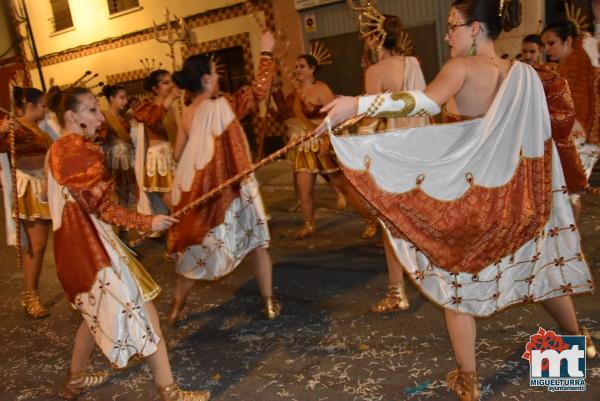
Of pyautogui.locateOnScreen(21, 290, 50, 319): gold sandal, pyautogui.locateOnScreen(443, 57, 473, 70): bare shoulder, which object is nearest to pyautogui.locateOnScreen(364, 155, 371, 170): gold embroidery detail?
pyautogui.locateOnScreen(443, 57, 473, 70): bare shoulder

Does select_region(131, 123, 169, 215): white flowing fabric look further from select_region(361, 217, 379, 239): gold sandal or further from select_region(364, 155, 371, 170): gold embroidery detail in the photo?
select_region(364, 155, 371, 170): gold embroidery detail

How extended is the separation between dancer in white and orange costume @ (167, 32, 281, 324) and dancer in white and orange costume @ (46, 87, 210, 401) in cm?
92

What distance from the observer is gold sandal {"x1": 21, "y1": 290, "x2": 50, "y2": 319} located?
14.7 ft

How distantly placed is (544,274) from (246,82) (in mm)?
9467

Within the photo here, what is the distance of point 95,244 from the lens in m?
2.59

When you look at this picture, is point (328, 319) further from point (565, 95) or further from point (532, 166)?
point (565, 95)

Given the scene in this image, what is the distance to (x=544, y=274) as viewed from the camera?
2.51 meters

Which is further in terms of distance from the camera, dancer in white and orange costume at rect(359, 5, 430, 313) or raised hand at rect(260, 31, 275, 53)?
raised hand at rect(260, 31, 275, 53)

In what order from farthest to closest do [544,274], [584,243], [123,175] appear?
[123,175] → [584,243] → [544,274]

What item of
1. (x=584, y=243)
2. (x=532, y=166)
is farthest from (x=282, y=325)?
(x=584, y=243)

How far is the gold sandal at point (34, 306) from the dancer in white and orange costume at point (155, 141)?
162 cm

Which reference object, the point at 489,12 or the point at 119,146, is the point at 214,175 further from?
the point at 119,146

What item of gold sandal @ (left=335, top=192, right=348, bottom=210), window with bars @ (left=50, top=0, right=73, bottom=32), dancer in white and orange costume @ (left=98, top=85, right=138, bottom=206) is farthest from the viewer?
window with bars @ (left=50, top=0, right=73, bottom=32)

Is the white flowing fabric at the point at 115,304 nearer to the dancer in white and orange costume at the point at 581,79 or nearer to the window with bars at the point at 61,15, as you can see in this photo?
the dancer in white and orange costume at the point at 581,79
